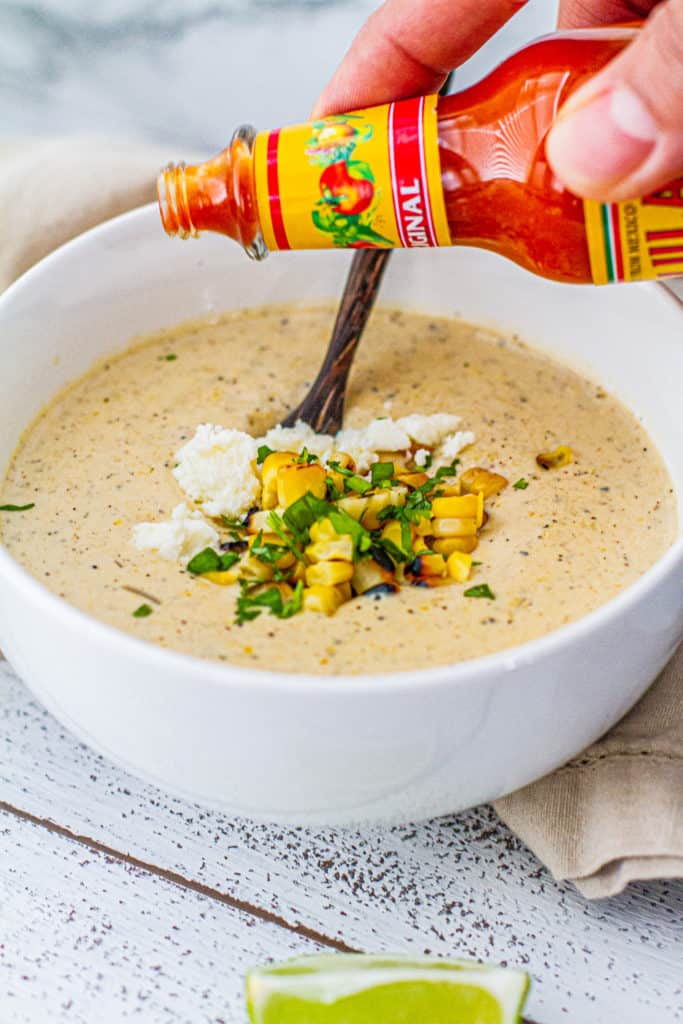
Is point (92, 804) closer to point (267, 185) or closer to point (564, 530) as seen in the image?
point (564, 530)

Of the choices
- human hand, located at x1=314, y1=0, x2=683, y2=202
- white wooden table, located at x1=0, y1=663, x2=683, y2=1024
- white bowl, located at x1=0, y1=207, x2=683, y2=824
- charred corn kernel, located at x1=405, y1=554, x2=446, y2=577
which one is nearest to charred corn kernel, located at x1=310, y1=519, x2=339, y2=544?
charred corn kernel, located at x1=405, y1=554, x2=446, y2=577

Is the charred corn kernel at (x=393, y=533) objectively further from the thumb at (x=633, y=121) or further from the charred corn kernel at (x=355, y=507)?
the thumb at (x=633, y=121)

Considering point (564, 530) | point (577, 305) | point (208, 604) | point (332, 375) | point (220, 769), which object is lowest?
point (220, 769)

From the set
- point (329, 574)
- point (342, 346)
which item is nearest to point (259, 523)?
point (329, 574)

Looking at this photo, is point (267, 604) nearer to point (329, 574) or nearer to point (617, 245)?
point (329, 574)

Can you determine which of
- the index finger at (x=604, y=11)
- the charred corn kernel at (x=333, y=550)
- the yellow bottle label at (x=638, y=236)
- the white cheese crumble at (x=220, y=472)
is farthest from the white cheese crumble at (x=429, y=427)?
the index finger at (x=604, y=11)

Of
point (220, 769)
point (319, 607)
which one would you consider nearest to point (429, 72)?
point (319, 607)
